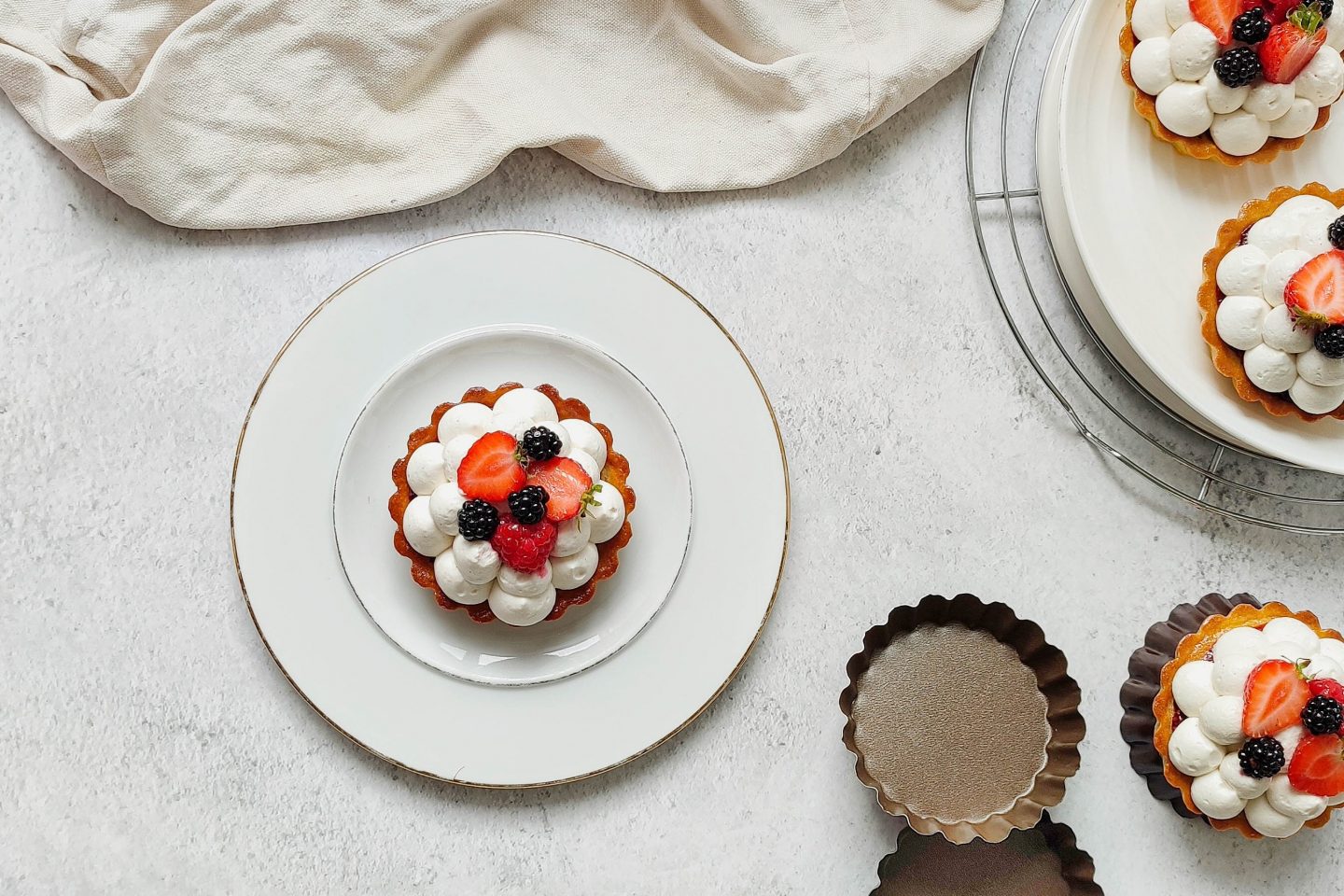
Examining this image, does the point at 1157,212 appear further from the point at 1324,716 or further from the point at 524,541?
the point at 524,541

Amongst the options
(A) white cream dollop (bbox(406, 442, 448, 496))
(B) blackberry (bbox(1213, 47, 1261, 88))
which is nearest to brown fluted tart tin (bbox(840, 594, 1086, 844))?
(A) white cream dollop (bbox(406, 442, 448, 496))

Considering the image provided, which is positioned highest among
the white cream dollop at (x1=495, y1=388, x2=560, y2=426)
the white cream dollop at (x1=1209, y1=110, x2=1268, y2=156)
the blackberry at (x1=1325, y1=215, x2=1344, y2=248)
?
the white cream dollop at (x1=1209, y1=110, x2=1268, y2=156)

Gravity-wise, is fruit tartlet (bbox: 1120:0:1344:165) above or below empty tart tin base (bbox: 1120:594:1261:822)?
above

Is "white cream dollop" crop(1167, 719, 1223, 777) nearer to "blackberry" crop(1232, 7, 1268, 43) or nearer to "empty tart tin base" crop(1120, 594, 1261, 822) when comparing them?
"empty tart tin base" crop(1120, 594, 1261, 822)

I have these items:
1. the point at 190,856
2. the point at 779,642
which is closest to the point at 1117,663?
the point at 779,642

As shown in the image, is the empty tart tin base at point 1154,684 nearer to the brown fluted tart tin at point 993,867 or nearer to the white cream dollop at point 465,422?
the brown fluted tart tin at point 993,867
